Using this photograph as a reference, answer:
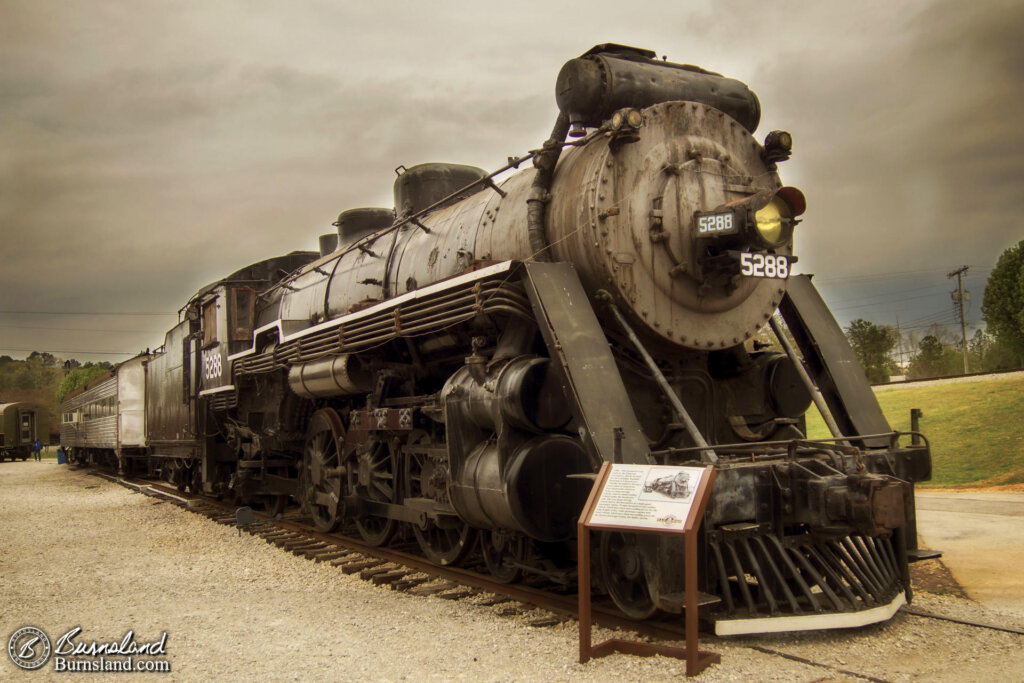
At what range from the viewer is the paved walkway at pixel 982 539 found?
5832 mm

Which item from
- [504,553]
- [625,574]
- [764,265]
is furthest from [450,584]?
[764,265]

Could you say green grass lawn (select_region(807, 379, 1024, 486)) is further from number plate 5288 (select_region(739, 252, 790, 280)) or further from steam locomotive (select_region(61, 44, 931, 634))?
number plate 5288 (select_region(739, 252, 790, 280))

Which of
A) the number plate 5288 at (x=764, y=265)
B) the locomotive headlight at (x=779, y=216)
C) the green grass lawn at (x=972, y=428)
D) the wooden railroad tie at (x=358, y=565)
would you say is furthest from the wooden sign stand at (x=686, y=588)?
the green grass lawn at (x=972, y=428)

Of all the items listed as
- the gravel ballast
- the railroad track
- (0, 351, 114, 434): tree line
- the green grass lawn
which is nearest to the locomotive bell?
the railroad track

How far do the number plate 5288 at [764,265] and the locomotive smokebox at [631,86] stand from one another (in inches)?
51.9

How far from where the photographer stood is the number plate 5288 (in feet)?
17.2

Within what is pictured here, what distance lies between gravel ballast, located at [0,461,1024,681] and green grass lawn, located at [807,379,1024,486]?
781 centimetres

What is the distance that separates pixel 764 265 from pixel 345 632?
139 inches

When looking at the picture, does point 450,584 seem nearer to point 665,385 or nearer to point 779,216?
point 665,385

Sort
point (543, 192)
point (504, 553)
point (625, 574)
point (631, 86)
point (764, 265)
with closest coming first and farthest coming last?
point (625, 574) → point (764, 265) → point (631, 86) → point (543, 192) → point (504, 553)

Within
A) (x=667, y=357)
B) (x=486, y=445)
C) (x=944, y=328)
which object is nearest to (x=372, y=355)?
(x=486, y=445)

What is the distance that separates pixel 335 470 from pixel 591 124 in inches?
181

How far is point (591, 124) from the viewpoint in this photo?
18.8 feet

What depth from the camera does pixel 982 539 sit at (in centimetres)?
756
